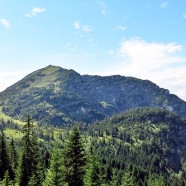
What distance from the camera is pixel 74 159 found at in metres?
48.8

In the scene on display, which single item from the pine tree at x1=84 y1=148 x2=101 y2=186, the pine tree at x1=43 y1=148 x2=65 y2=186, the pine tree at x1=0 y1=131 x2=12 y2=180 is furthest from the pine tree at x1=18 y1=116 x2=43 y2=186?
the pine tree at x1=0 y1=131 x2=12 y2=180

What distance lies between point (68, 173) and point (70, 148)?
11.4 feet

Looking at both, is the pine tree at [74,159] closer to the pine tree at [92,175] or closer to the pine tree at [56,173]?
the pine tree at [56,173]

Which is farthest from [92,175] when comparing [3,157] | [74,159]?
[3,157]

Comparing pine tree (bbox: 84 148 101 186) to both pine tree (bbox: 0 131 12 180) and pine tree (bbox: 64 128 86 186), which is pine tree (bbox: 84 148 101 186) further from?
pine tree (bbox: 0 131 12 180)

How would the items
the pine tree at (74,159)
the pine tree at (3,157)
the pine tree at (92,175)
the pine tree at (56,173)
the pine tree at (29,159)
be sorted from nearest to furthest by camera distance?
the pine tree at (56,173) → the pine tree at (74,159) → the pine tree at (92,175) → the pine tree at (29,159) → the pine tree at (3,157)

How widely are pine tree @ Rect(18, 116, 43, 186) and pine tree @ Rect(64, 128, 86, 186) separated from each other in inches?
565

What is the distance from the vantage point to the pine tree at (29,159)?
64.0m

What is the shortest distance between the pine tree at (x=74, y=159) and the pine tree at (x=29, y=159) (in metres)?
14.4

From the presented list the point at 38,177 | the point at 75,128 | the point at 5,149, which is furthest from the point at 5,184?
the point at 5,149

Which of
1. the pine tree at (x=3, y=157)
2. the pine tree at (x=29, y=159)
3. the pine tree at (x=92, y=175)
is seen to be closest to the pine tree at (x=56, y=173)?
the pine tree at (x=92, y=175)

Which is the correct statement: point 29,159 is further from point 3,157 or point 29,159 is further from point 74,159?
point 74,159

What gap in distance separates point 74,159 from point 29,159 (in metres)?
21.3

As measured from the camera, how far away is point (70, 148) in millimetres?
48781
